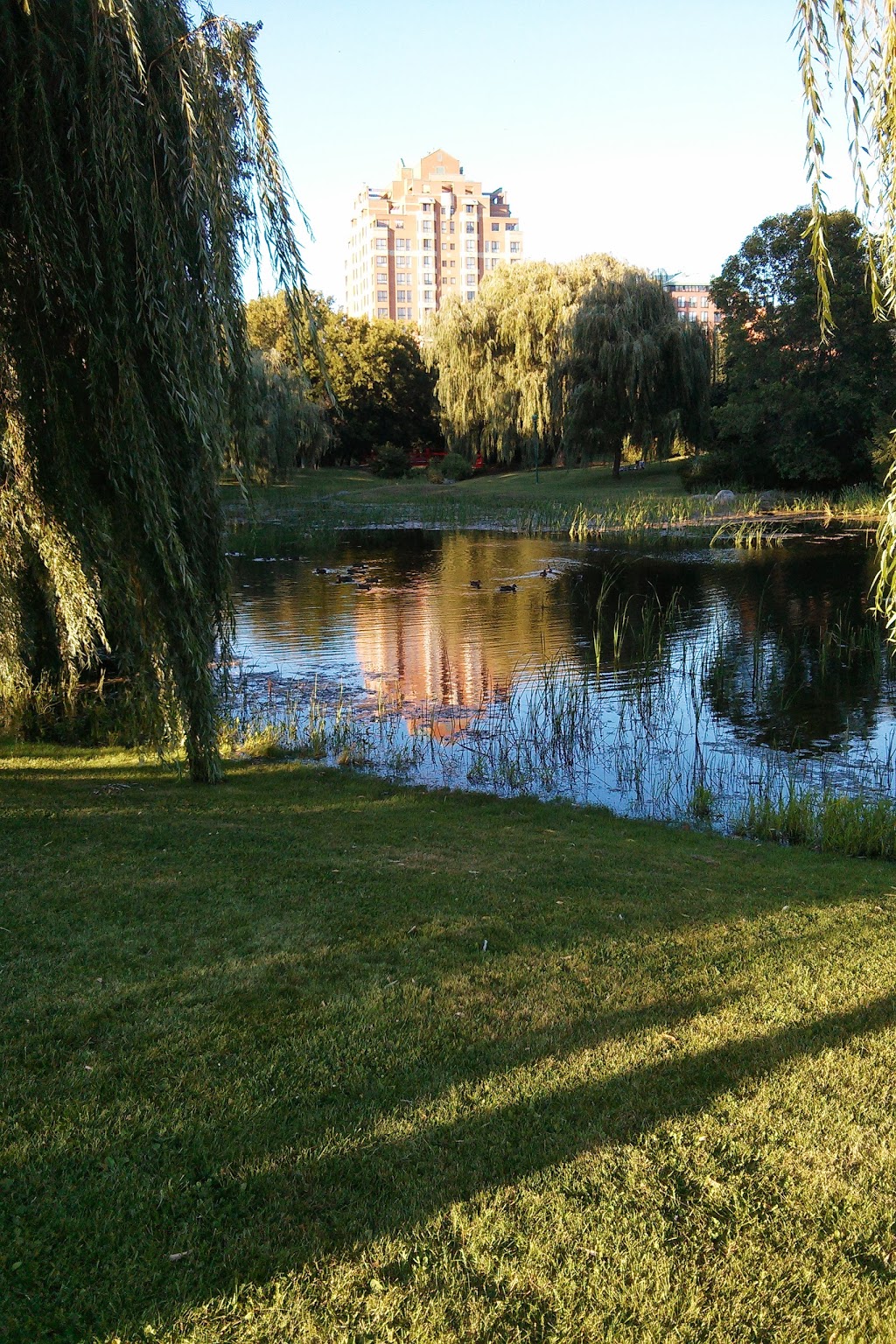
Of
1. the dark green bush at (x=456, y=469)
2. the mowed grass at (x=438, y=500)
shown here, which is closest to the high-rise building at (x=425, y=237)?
the dark green bush at (x=456, y=469)

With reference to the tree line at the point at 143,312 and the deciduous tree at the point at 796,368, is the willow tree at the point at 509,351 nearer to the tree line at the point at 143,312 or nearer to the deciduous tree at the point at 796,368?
the deciduous tree at the point at 796,368

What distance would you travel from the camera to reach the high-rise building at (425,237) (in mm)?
138375

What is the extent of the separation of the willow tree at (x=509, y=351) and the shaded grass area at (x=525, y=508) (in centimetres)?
298

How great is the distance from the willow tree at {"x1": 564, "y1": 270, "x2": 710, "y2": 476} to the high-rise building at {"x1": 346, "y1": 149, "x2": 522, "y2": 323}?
100 metres

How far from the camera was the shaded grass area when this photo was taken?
33875 mm

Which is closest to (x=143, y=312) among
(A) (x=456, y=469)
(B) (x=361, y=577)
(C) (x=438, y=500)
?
(B) (x=361, y=577)

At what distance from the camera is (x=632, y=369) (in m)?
42.0

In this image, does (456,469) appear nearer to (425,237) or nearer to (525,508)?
(525,508)

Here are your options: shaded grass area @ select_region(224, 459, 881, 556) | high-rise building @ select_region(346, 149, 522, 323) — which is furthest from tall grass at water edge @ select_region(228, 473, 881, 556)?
high-rise building @ select_region(346, 149, 522, 323)

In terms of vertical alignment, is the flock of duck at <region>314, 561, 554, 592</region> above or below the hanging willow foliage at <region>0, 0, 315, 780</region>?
below

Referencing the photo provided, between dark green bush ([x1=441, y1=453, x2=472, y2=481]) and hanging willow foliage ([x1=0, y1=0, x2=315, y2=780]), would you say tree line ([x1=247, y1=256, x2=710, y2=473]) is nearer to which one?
dark green bush ([x1=441, y1=453, x2=472, y2=481])

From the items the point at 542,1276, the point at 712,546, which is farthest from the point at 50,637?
the point at 712,546

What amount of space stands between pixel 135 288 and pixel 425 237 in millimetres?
144871

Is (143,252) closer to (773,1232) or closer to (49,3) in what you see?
(49,3)
